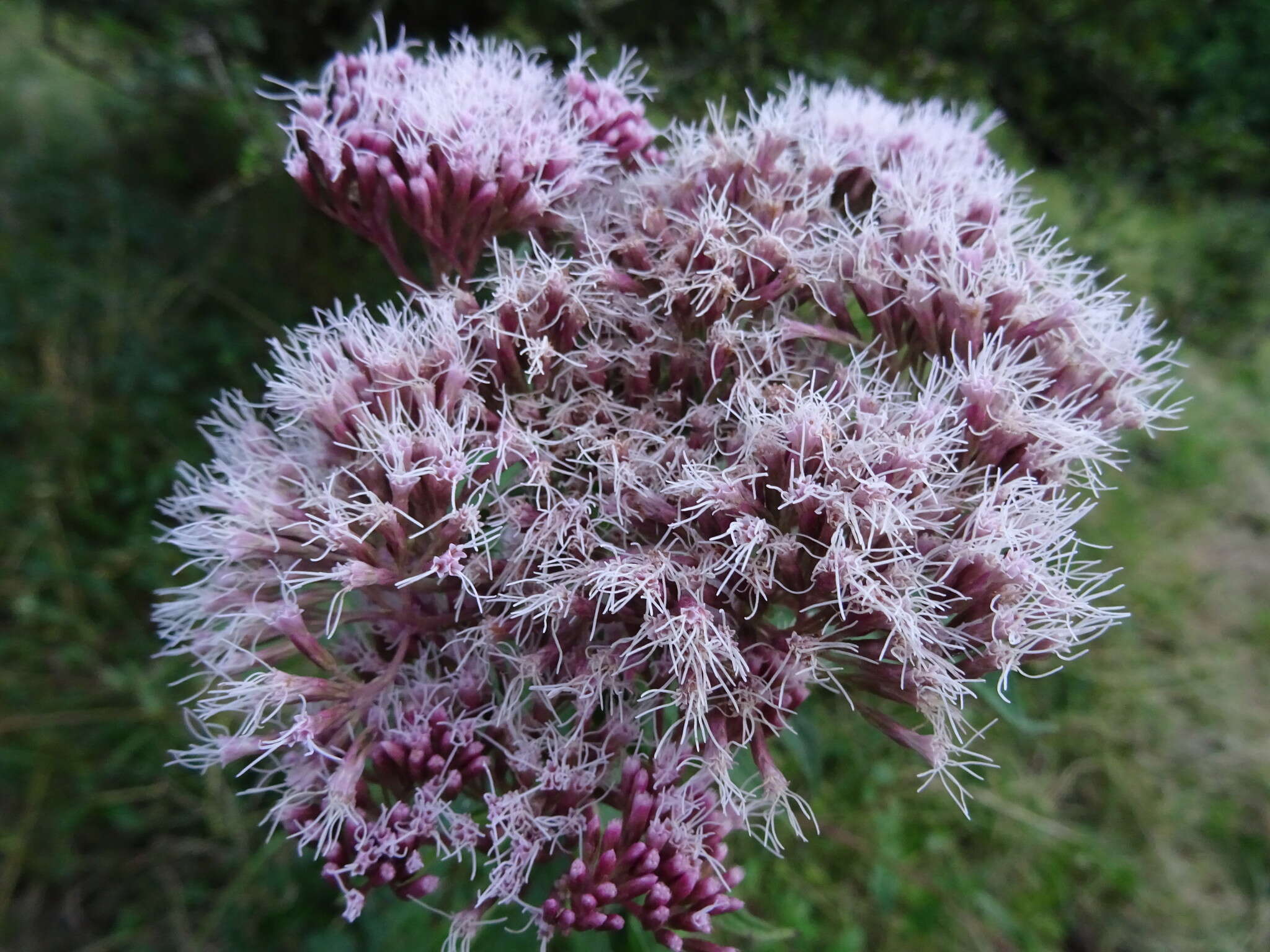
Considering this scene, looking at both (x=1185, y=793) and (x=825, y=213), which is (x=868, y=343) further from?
(x=1185, y=793)

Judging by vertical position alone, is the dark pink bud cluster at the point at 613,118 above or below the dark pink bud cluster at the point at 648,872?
above

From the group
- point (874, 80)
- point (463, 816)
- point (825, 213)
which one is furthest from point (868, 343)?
point (874, 80)

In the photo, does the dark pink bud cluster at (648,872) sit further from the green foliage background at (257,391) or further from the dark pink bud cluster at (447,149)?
the dark pink bud cluster at (447,149)

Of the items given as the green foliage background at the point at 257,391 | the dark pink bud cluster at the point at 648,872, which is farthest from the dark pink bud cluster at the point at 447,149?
the dark pink bud cluster at the point at 648,872

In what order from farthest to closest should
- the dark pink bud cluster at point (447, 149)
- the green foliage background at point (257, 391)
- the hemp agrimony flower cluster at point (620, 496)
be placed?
the green foliage background at point (257, 391) < the dark pink bud cluster at point (447, 149) < the hemp agrimony flower cluster at point (620, 496)

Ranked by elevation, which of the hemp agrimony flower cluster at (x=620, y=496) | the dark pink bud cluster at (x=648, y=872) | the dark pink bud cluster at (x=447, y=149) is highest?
the dark pink bud cluster at (x=447, y=149)

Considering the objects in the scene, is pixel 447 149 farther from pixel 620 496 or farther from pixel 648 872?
pixel 648 872
